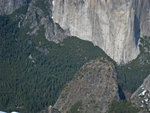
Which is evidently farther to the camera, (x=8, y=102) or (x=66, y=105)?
(x=8, y=102)

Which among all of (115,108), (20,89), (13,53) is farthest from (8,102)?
(115,108)

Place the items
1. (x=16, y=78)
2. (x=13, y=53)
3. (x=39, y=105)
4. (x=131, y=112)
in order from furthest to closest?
(x=13, y=53)
(x=16, y=78)
(x=39, y=105)
(x=131, y=112)

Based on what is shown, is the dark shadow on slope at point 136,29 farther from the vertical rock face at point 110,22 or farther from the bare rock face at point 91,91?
the bare rock face at point 91,91

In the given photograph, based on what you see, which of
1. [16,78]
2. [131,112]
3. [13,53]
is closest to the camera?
[131,112]

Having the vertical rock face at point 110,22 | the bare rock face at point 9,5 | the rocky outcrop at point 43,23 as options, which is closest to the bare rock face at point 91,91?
the vertical rock face at point 110,22

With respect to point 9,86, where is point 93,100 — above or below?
above

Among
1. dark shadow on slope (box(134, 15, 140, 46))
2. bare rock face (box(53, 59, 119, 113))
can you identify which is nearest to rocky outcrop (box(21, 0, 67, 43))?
dark shadow on slope (box(134, 15, 140, 46))

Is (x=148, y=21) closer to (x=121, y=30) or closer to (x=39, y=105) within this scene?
(x=121, y=30)

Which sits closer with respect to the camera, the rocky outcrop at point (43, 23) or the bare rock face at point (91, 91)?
the bare rock face at point (91, 91)
